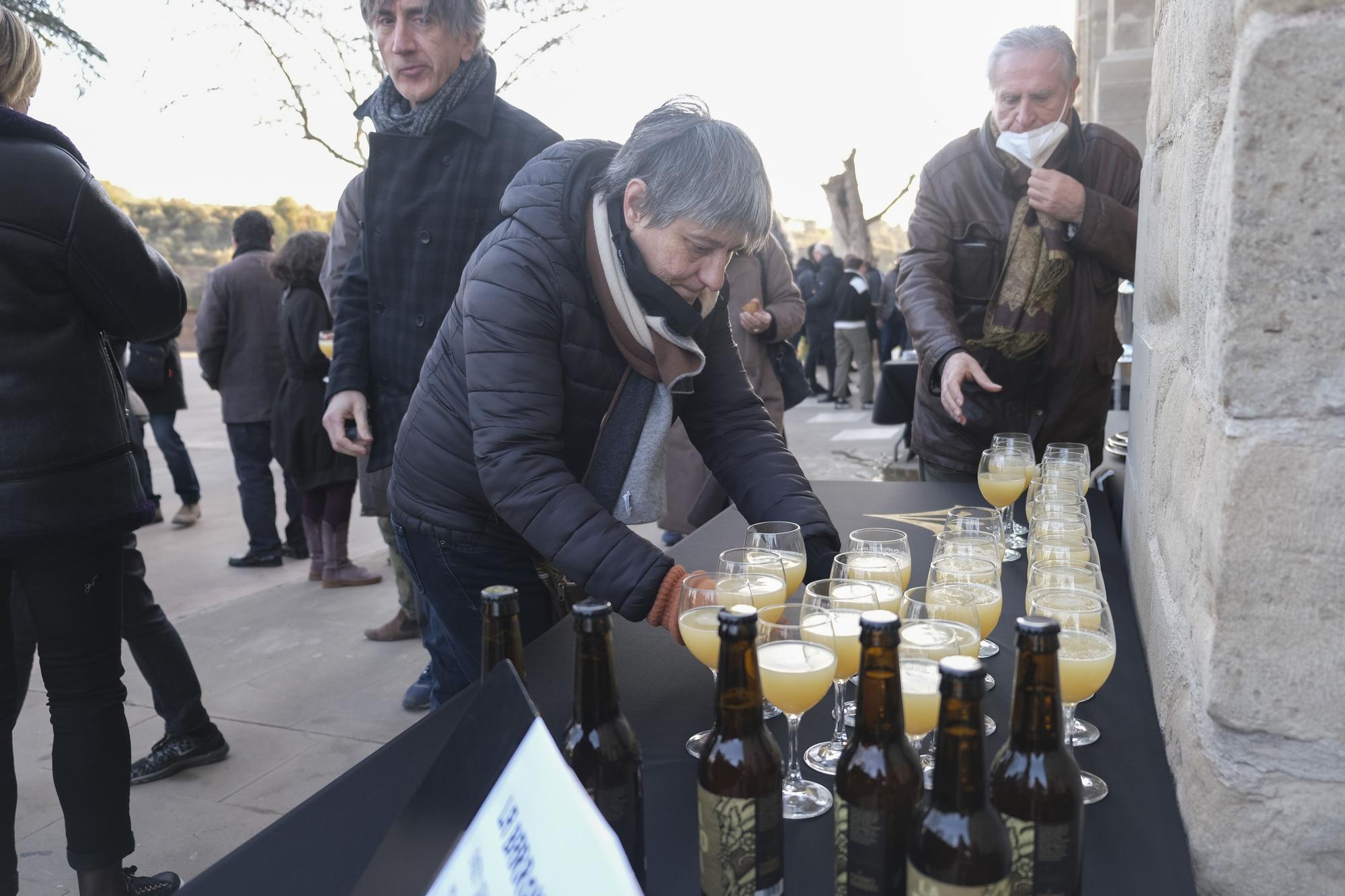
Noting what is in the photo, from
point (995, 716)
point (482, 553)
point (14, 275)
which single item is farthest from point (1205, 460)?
point (14, 275)

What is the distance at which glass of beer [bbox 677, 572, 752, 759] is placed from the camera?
160 cm

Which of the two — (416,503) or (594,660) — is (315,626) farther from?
(594,660)

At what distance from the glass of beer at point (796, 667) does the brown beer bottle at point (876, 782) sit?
0.95ft

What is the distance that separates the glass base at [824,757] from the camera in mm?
1451

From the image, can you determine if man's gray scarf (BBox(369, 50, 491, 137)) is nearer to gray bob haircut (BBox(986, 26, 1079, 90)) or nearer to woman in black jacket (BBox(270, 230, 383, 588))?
gray bob haircut (BBox(986, 26, 1079, 90))

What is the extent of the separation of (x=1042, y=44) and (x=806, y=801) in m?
2.55

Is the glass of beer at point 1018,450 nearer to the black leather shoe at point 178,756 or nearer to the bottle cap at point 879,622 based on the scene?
the bottle cap at point 879,622

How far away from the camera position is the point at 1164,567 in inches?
61.1

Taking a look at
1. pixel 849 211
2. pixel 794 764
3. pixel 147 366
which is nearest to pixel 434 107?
pixel 794 764

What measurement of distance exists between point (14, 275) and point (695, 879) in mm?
2043

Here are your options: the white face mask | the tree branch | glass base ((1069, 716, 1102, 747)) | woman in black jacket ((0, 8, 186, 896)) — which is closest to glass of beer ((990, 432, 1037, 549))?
the white face mask

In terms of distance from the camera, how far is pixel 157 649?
3250 mm

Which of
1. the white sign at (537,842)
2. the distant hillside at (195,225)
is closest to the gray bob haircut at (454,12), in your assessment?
the white sign at (537,842)

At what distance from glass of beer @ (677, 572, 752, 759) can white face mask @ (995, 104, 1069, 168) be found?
6.79 ft
